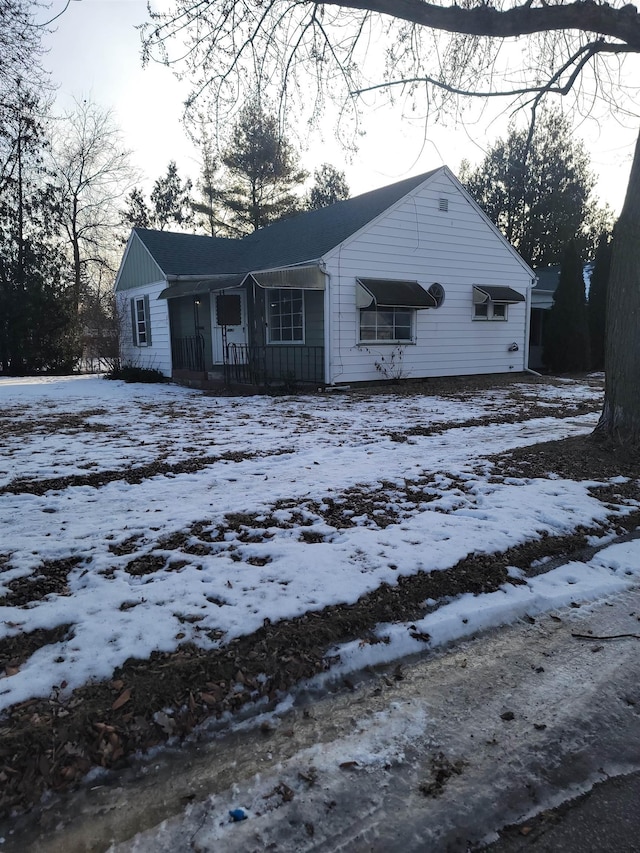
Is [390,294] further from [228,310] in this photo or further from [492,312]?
[492,312]

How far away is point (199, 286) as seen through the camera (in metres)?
12.7

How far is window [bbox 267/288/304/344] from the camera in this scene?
13328mm

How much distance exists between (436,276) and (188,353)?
6908mm

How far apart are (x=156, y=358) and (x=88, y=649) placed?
14.7 m

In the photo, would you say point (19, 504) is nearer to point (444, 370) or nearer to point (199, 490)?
point (199, 490)

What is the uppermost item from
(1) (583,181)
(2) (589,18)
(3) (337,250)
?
(1) (583,181)

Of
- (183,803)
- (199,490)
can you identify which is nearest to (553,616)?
(183,803)

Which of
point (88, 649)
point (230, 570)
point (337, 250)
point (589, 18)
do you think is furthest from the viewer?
point (337, 250)

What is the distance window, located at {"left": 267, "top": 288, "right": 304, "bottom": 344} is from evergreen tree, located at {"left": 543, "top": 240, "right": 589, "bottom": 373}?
9405 millimetres

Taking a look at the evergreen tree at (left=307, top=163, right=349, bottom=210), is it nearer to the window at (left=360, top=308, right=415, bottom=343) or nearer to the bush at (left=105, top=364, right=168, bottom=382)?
the bush at (left=105, top=364, right=168, bottom=382)

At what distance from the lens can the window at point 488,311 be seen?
15.0 m

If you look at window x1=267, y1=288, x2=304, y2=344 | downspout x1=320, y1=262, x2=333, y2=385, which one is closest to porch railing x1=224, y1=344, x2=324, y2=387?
downspout x1=320, y1=262, x2=333, y2=385

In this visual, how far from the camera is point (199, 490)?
15.4 feet

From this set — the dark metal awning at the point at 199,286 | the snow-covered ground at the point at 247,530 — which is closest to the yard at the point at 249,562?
the snow-covered ground at the point at 247,530
